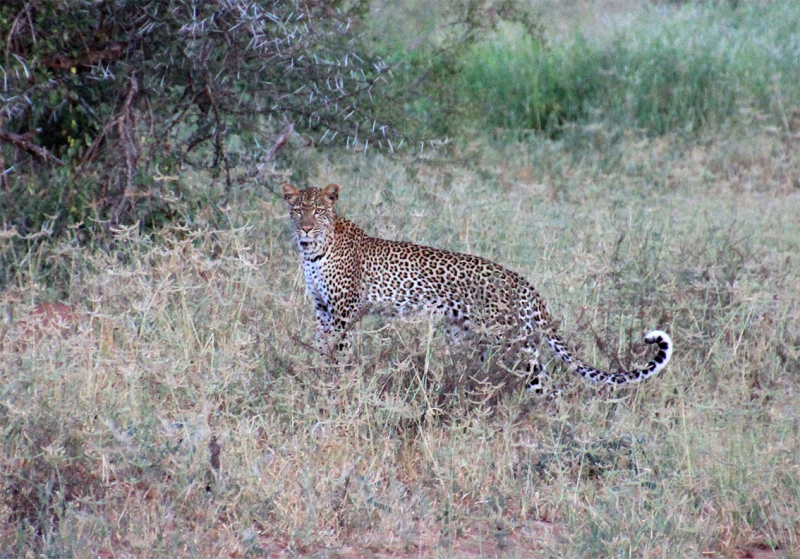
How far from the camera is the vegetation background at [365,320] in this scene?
4.20 meters

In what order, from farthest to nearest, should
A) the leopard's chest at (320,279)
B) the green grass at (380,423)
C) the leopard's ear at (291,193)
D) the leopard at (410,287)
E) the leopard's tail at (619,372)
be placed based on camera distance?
the leopard's ear at (291,193) < the leopard's chest at (320,279) < the leopard at (410,287) < the leopard's tail at (619,372) < the green grass at (380,423)

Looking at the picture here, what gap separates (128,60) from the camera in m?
7.19

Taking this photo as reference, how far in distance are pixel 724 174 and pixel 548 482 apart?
654cm

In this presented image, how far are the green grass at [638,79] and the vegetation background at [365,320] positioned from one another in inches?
2.4

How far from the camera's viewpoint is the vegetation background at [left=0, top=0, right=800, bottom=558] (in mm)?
4203

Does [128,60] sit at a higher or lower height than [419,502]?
higher

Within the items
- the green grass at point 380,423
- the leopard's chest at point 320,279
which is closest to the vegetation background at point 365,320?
the green grass at point 380,423

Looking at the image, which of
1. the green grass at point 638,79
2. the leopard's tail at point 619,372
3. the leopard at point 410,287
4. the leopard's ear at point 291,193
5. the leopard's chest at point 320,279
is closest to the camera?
the leopard's tail at point 619,372

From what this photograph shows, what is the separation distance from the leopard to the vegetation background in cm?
17

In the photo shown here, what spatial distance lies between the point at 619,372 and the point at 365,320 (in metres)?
1.51

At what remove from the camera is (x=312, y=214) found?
6.36 m

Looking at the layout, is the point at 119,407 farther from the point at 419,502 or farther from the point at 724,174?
the point at 724,174

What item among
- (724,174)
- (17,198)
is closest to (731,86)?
(724,174)

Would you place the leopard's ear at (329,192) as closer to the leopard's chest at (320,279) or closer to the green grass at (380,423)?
the leopard's chest at (320,279)
